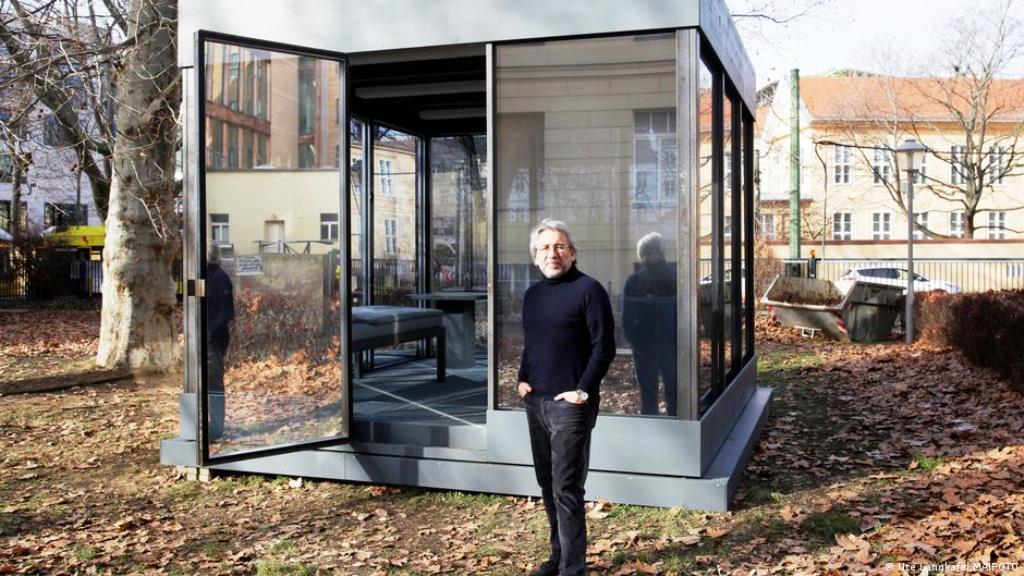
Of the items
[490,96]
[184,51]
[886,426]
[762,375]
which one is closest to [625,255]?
[490,96]

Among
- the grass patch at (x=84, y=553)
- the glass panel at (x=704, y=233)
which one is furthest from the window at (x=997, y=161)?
the grass patch at (x=84, y=553)

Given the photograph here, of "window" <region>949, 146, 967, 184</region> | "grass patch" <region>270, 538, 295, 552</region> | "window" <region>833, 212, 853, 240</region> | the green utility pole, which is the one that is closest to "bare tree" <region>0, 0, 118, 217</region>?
"grass patch" <region>270, 538, 295, 552</region>

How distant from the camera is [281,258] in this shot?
6.47 metres

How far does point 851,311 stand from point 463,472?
1251 cm

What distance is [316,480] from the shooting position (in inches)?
265

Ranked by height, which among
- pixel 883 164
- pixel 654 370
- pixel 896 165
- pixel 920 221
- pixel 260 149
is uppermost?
pixel 883 164

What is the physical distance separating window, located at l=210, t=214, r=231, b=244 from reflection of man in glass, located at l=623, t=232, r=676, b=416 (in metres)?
2.68

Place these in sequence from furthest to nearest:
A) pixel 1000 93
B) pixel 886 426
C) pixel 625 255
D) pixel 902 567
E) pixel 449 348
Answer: pixel 1000 93 < pixel 449 348 < pixel 886 426 < pixel 625 255 < pixel 902 567

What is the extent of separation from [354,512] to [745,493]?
2605 millimetres

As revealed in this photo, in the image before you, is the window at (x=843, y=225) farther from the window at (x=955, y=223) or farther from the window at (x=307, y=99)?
the window at (x=307, y=99)

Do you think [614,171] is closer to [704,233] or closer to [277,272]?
[704,233]

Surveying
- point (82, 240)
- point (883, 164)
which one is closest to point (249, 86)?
point (82, 240)

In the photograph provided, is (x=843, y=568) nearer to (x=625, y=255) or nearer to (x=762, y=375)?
(x=625, y=255)

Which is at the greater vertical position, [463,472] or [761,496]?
[463,472]
